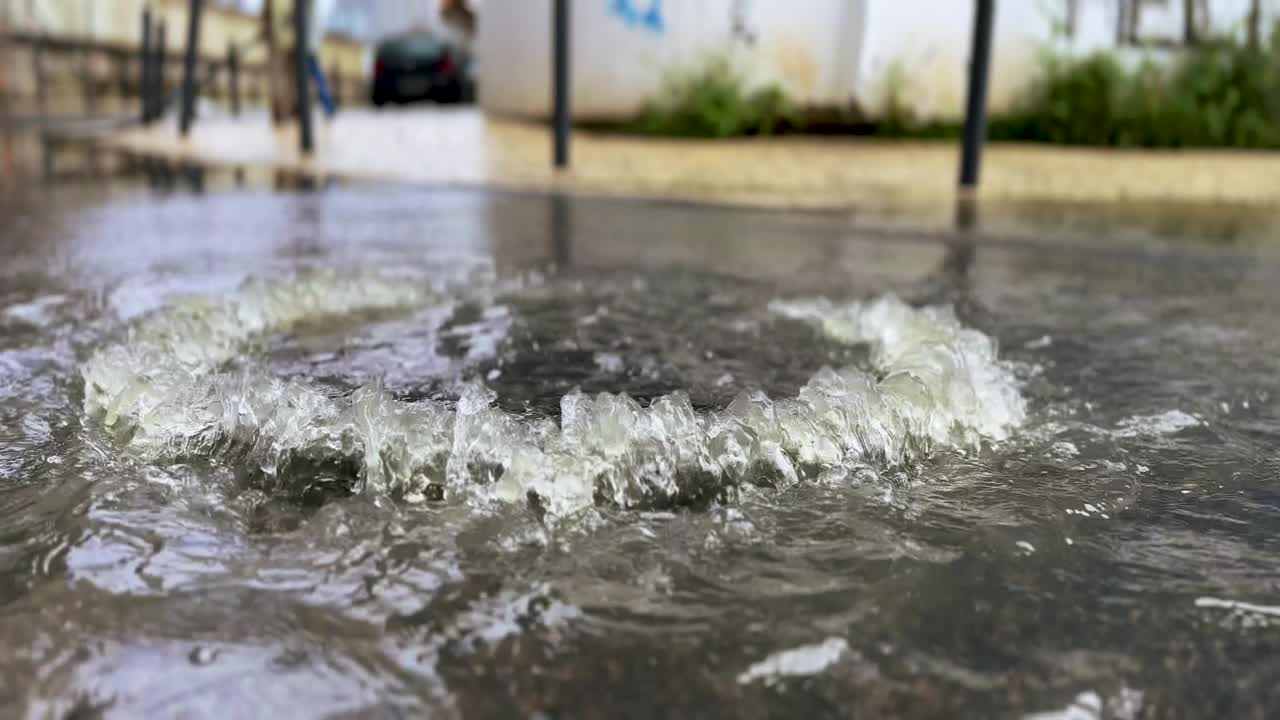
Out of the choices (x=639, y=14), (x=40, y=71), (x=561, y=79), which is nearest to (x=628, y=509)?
(x=561, y=79)

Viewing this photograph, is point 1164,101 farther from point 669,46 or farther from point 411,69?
point 411,69

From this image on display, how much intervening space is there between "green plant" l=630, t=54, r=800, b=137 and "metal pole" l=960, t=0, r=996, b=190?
3130 mm

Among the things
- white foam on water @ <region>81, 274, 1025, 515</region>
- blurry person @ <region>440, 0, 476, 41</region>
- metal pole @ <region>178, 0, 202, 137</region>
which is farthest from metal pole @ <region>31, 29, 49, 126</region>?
white foam on water @ <region>81, 274, 1025, 515</region>

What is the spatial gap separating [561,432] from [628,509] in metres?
0.16

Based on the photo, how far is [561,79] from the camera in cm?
531

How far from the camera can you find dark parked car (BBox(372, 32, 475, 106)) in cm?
1647

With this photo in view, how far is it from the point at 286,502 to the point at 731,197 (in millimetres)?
3830

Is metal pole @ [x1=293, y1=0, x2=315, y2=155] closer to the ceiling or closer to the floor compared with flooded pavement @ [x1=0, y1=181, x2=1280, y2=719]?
closer to the ceiling

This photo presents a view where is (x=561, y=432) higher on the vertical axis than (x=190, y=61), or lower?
lower

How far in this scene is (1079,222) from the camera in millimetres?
4039

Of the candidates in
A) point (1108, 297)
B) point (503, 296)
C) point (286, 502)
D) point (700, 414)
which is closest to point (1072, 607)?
point (700, 414)

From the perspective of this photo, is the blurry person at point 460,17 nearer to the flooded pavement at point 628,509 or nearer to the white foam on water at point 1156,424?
the flooded pavement at point 628,509

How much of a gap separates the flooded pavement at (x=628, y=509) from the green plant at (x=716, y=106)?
594cm

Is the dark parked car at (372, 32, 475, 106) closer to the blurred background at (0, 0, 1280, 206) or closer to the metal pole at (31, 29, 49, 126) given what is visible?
the metal pole at (31, 29, 49, 126)
